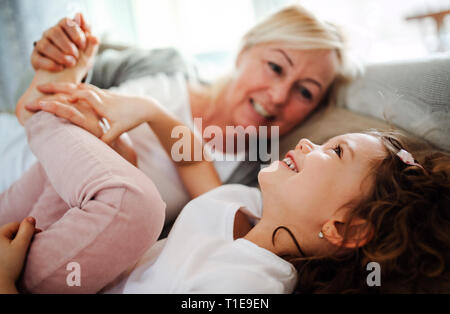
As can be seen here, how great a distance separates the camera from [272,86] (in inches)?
32.4

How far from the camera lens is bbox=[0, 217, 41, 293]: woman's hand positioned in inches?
14.2

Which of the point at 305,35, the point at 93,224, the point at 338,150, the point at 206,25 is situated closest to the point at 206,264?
the point at 93,224

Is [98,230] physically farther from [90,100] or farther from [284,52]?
[284,52]

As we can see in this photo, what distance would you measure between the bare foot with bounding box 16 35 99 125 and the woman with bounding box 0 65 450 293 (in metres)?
0.05

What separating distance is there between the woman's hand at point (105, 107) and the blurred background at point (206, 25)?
584 millimetres

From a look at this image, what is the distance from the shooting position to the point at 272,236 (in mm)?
504

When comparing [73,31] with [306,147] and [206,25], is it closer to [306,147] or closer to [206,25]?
[306,147]

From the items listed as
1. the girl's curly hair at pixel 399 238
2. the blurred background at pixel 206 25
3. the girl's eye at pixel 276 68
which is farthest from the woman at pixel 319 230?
the blurred background at pixel 206 25

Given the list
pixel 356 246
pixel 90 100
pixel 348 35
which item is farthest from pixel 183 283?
pixel 348 35

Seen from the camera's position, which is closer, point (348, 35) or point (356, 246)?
point (356, 246)

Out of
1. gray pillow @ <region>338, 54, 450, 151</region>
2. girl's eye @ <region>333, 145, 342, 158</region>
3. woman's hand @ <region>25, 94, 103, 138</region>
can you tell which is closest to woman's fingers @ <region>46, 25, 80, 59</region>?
woman's hand @ <region>25, 94, 103, 138</region>

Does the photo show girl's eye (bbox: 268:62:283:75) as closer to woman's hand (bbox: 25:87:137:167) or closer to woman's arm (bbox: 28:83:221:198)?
woman's arm (bbox: 28:83:221:198)

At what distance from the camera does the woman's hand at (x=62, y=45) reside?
0.62 m

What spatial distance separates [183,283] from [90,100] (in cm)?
37
